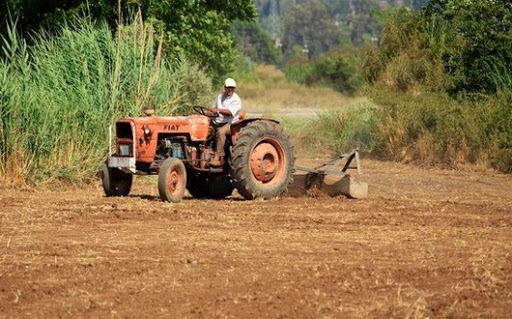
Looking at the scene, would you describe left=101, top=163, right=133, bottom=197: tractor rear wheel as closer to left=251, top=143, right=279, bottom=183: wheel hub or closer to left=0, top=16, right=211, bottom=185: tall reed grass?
left=251, top=143, right=279, bottom=183: wheel hub

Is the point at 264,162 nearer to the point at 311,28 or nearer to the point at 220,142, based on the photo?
the point at 220,142

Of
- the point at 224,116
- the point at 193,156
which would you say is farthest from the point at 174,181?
the point at 224,116

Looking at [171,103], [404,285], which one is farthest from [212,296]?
[171,103]

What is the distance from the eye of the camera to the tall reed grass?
60.3 ft

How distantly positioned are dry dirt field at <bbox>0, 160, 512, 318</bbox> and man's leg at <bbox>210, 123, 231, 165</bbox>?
555 mm

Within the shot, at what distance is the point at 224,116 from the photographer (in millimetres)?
16750

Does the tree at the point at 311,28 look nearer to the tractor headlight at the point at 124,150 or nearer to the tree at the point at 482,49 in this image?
the tree at the point at 482,49

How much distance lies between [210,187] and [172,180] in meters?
1.70

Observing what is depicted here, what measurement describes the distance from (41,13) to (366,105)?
861cm

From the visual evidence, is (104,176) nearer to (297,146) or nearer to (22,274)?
(22,274)

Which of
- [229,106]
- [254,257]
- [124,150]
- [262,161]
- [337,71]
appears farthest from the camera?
[337,71]

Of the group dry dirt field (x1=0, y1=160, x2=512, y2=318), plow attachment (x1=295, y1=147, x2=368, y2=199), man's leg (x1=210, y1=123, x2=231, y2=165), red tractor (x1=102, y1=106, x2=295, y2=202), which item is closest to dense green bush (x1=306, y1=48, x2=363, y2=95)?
plow attachment (x1=295, y1=147, x2=368, y2=199)

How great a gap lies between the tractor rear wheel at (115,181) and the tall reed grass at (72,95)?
6.58ft

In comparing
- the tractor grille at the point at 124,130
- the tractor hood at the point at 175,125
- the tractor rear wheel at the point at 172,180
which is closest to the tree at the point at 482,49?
the tractor hood at the point at 175,125
